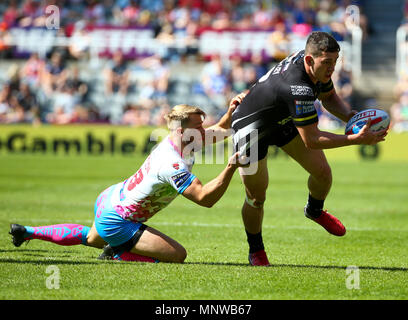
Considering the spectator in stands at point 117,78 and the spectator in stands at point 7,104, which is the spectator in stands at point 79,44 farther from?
the spectator in stands at point 7,104

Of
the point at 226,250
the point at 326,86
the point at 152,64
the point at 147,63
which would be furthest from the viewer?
the point at 147,63

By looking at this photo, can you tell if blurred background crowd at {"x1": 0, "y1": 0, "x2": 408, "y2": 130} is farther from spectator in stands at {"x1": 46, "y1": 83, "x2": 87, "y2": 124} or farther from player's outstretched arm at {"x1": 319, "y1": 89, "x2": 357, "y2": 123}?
player's outstretched arm at {"x1": 319, "y1": 89, "x2": 357, "y2": 123}

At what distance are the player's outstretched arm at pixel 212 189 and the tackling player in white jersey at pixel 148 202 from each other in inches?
0.5

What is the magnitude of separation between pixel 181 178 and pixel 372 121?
6.07 ft

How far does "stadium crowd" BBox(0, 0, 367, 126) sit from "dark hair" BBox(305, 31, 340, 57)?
605 inches

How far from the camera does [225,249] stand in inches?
326

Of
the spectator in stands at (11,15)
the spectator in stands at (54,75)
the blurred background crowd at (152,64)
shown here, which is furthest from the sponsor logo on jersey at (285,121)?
the spectator in stands at (11,15)

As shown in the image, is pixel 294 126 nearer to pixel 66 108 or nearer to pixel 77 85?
pixel 66 108

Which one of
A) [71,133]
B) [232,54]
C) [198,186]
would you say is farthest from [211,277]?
[232,54]

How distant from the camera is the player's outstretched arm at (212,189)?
6.24m

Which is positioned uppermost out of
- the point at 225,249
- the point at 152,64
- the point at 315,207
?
the point at 315,207
